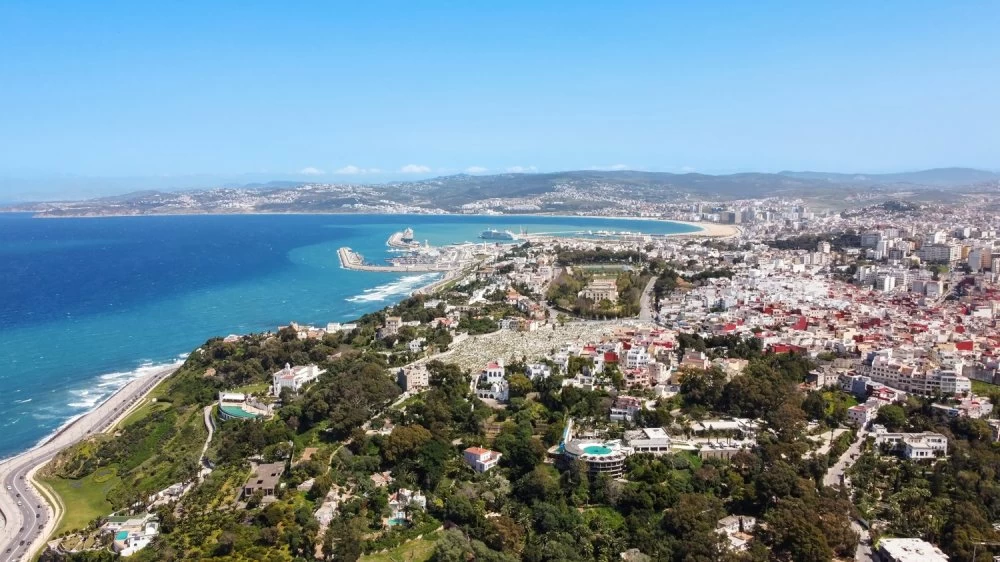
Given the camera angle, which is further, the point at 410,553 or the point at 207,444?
the point at 207,444

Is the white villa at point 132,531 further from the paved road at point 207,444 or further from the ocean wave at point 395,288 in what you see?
the ocean wave at point 395,288

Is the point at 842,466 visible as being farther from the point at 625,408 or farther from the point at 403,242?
the point at 403,242

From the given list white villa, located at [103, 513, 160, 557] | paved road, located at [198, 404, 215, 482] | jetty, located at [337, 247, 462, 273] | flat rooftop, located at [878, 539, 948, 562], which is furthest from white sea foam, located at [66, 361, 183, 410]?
jetty, located at [337, 247, 462, 273]

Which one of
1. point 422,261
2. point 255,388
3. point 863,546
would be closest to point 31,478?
point 255,388

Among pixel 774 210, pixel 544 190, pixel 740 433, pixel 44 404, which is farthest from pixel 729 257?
pixel 544 190

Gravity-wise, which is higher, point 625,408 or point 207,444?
point 625,408

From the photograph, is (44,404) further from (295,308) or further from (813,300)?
(813,300)

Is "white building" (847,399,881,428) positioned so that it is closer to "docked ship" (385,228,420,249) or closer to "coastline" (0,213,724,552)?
"coastline" (0,213,724,552)
